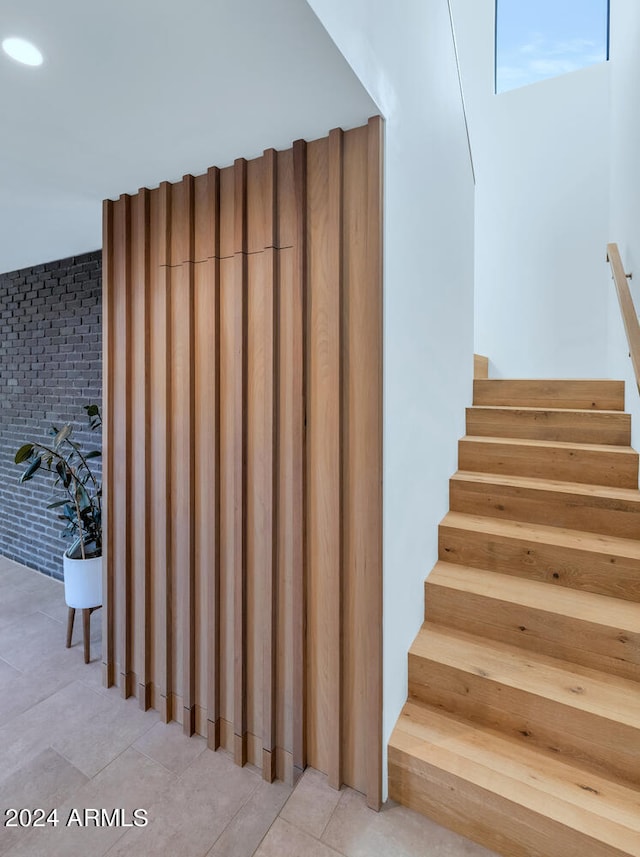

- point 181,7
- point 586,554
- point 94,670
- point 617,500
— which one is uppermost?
point 181,7

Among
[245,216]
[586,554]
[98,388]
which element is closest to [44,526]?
[98,388]

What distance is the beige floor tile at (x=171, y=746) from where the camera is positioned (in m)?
1.84

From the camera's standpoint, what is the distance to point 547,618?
69.1 inches

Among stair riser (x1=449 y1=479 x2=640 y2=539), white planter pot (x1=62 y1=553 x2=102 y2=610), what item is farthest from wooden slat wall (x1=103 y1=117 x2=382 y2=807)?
stair riser (x1=449 y1=479 x2=640 y2=539)

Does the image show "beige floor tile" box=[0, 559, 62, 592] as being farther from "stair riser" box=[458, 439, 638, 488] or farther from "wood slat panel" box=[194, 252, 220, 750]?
"stair riser" box=[458, 439, 638, 488]

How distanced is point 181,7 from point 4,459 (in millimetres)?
4246

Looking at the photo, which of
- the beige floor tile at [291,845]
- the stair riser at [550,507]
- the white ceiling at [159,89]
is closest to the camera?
the white ceiling at [159,89]

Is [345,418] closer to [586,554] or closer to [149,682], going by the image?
[586,554]

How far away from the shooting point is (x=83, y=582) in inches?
101

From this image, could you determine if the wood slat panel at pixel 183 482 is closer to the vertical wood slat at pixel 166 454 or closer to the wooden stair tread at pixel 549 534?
the vertical wood slat at pixel 166 454

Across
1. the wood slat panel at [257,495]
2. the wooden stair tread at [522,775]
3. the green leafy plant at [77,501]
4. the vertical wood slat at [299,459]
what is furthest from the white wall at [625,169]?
the green leafy plant at [77,501]

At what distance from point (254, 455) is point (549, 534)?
147cm

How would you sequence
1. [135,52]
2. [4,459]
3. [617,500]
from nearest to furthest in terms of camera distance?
[135,52] → [617,500] → [4,459]

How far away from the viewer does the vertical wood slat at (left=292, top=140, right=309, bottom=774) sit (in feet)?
5.41
